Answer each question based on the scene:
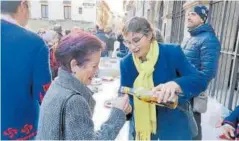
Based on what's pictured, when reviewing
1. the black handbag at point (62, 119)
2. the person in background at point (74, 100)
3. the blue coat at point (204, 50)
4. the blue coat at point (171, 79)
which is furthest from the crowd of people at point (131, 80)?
the blue coat at point (204, 50)

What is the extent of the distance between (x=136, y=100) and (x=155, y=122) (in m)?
0.18

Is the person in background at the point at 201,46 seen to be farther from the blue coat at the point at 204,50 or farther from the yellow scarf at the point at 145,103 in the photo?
the yellow scarf at the point at 145,103

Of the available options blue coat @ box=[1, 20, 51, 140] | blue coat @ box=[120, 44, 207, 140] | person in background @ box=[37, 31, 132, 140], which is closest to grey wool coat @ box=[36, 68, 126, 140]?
person in background @ box=[37, 31, 132, 140]

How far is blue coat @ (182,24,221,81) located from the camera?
7.03ft

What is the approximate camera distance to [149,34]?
157 centimetres

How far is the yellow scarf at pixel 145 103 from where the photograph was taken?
157cm

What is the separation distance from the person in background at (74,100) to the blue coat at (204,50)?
3.88ft

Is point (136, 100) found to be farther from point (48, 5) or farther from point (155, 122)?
point (48, 5)

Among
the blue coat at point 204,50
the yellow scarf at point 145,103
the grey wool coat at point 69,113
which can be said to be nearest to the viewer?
the grey wool coat at point 69,113

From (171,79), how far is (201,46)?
804 millimetres

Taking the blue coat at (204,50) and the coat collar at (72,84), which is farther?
the blue coat at (204,50)

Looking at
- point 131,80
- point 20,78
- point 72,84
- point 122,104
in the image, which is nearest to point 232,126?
point 131,80

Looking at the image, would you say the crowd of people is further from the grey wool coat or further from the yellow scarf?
the grey wool coat

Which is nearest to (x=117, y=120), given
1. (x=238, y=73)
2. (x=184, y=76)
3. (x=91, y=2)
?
(x=184, y=76)
